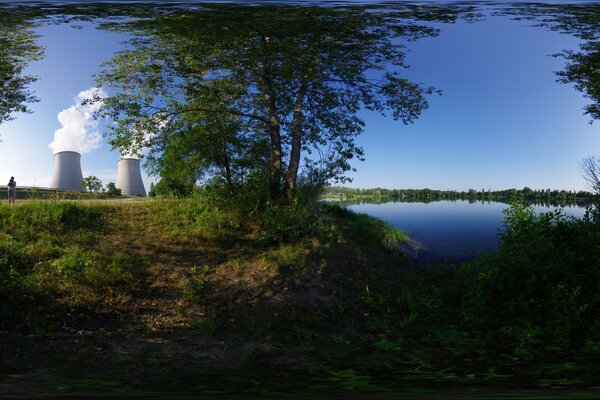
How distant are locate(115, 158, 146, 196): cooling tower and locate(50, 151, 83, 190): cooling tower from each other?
0.33 meters

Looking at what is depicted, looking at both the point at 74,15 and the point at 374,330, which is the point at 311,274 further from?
the point at 74,15

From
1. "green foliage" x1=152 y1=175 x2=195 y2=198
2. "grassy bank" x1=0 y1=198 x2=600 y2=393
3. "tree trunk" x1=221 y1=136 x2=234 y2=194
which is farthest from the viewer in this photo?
"tree trunk" x1=221 y1=136 x2=234 y2=194

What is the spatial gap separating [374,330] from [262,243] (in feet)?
7.94

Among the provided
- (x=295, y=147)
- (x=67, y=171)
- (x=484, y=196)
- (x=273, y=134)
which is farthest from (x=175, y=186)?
(x=484, y=196)

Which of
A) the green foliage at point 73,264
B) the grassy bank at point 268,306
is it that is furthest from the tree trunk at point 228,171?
the green foliage at point 73,264

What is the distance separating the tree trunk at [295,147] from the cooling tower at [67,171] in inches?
67.5

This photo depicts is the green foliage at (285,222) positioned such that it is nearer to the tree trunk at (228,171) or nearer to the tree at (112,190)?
the tree trunk at (228,171)

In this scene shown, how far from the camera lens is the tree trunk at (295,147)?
2.81 m

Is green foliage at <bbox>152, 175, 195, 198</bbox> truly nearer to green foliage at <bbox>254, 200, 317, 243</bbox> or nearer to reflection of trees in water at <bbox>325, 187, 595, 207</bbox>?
green foliage at <bbox>254, 200, 317, 243</bbox>

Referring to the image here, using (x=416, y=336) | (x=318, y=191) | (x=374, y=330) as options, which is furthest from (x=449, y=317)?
(x=318, y=191)

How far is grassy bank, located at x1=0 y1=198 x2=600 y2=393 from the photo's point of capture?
67.8 inches

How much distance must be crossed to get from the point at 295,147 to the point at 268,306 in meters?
1.83

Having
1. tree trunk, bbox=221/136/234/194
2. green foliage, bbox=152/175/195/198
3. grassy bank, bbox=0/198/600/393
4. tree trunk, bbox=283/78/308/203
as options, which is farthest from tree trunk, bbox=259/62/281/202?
green foliage, bbox=152/175/195/198

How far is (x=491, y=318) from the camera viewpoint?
2.57m
